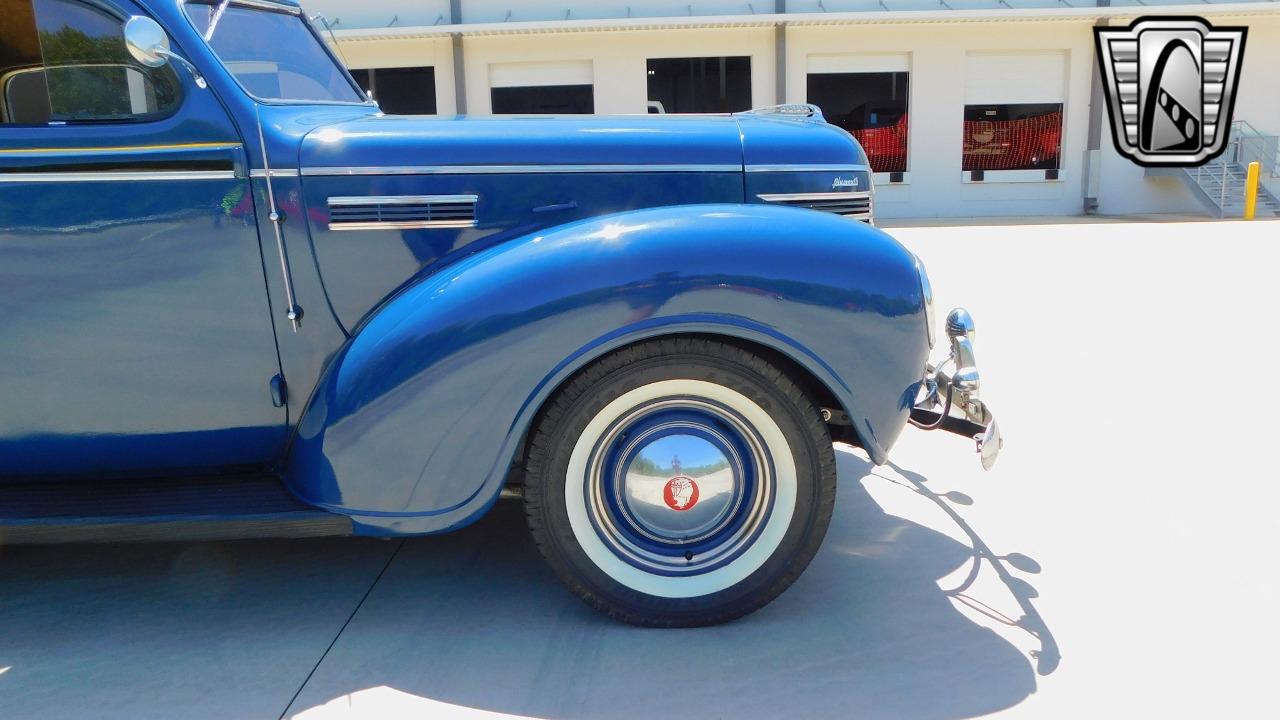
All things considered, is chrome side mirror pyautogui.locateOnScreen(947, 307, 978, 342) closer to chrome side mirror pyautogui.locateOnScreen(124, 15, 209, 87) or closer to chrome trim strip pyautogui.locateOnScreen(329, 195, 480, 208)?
chrome trim strip pyautogui.locateOnScreen(329, 195, 480, 208)

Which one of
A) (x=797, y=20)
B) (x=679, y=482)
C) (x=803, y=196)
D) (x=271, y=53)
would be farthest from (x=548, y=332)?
(x=797, y=20)

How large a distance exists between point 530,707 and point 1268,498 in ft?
9.41

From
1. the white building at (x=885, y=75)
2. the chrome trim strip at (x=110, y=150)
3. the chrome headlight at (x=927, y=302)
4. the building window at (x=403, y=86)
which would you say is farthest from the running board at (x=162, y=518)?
the building window at (x=403, y=86)

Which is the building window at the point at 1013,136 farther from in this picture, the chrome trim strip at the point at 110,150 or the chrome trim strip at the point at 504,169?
the chrome trim strip at the point at 110,150

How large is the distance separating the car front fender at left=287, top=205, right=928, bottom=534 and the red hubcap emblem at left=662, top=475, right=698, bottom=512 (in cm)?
43

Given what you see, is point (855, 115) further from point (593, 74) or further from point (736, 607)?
point (736, 607)

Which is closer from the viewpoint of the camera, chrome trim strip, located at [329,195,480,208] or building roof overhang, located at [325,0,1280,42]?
chrome trim strip, located at [329,195,480,208]

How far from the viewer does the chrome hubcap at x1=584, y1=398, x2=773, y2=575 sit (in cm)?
256

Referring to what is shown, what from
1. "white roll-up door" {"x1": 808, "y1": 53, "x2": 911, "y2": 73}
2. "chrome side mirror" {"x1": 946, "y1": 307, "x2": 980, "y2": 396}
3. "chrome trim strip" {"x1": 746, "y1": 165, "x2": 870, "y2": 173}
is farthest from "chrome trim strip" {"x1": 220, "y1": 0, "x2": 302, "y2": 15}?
"white roll-up door" {"x1": 808, "y1": 53, "x2": 911, "y2": 73}

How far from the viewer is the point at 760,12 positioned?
16703mm

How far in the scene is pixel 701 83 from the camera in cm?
1717

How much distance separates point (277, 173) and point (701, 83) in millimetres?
15439

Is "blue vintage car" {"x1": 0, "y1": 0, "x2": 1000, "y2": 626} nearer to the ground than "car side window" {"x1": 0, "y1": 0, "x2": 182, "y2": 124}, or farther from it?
nearer to the ground

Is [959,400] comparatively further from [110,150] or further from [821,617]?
[110,150]
